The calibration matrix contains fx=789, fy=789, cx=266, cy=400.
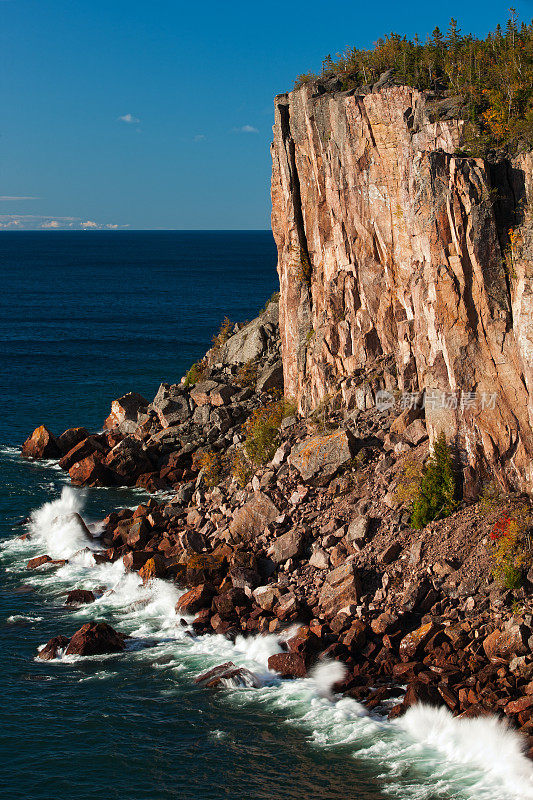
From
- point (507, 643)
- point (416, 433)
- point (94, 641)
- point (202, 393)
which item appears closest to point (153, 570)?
point (94, 641)

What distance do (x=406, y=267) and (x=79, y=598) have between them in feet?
61.7

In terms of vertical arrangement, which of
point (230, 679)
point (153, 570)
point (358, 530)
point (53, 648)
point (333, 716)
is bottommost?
point (333, 716)

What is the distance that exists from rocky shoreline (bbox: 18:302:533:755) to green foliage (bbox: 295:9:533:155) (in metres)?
10.5

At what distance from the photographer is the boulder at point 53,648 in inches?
1057

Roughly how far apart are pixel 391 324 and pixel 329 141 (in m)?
9.04

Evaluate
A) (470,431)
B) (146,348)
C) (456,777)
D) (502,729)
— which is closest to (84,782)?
(456,777)

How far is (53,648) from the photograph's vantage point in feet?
89.0

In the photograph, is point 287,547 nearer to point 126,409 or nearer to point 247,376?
point 247,376

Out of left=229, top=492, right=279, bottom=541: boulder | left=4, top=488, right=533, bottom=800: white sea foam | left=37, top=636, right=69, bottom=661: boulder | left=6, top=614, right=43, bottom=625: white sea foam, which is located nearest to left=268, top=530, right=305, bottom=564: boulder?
left=229, top=492, right=279, bottom=541: boulder

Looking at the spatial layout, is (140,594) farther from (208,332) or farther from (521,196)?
(208,332)

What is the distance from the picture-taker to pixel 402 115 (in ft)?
104

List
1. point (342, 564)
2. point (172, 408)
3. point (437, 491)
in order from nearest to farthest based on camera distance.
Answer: point (437, 491) < point (342, 564) < point (172, 408)

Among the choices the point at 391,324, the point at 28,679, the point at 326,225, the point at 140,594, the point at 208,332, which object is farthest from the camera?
the point at 208,332

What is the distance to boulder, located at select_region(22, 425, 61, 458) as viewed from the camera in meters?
49.7
